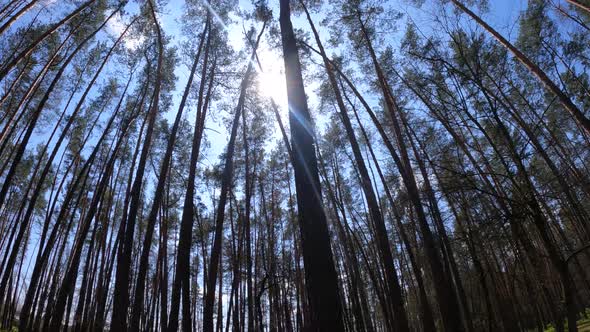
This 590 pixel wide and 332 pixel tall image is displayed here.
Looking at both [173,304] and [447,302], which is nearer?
[447,302]

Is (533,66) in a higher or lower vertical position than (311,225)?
higher

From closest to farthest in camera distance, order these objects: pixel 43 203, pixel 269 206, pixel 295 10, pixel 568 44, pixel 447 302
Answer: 1. pixel 447 302
2. pixel 295 10
3. pixel 568 44
4. pixel 43 203
5. pixel 269 206

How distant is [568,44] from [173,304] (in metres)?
13.0

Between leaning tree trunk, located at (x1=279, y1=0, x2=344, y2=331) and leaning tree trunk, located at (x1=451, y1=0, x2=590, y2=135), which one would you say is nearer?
leaning tree trunk, located at (x1=279, y1=0, x2=344, y2=331)

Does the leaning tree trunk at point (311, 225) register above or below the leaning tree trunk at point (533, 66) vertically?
below

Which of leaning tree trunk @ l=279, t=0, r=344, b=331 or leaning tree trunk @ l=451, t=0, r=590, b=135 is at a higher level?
leaning tree trunk @ l=451, t=0, r=590, b=135

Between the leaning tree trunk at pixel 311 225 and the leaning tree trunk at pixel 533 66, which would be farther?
the leaning tree trunk at pixel 533 66

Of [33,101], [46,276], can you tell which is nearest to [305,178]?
[33,101]

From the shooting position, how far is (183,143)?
1105 cm

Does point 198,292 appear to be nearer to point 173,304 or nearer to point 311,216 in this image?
point 173,304

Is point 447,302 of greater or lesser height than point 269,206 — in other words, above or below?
below

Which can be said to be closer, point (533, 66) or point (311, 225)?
point (311, 225)

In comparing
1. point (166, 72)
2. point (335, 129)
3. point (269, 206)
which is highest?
point (166, 72)

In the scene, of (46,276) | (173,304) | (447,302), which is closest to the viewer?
(447,302)
